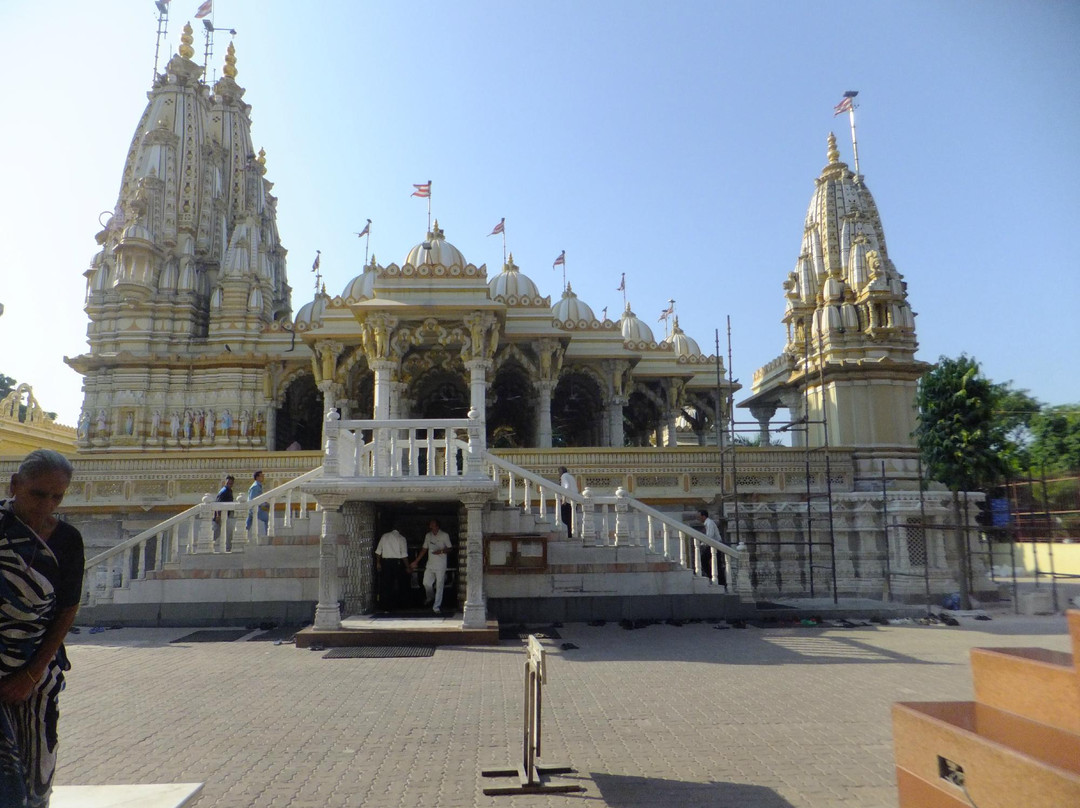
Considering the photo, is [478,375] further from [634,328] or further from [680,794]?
[680,794]

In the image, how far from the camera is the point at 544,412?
23984mm

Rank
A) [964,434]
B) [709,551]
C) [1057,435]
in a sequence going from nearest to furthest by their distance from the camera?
[964,434] < [709,551] < [1057,435]

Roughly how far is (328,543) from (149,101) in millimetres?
33836

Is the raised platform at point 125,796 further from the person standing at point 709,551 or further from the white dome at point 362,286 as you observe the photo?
the white dome at point 362,286

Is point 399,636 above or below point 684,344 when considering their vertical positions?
below

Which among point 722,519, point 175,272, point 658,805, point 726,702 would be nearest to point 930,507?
point 722,519

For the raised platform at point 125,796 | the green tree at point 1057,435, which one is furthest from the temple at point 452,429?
the green tree at point 1057,435

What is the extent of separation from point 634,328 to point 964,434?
1823 centimetres

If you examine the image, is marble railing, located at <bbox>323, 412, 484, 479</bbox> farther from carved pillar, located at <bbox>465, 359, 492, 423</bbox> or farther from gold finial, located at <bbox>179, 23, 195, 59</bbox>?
gold finial, located at <bbox>179, 23, 195, 59</bbox>

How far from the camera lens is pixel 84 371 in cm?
2955

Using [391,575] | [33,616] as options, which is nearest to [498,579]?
[391,575]

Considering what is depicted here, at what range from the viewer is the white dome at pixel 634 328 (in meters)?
32.7

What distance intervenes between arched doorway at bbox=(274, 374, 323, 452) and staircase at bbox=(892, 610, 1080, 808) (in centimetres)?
2678

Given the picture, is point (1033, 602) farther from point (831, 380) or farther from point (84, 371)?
point (84, 371)
